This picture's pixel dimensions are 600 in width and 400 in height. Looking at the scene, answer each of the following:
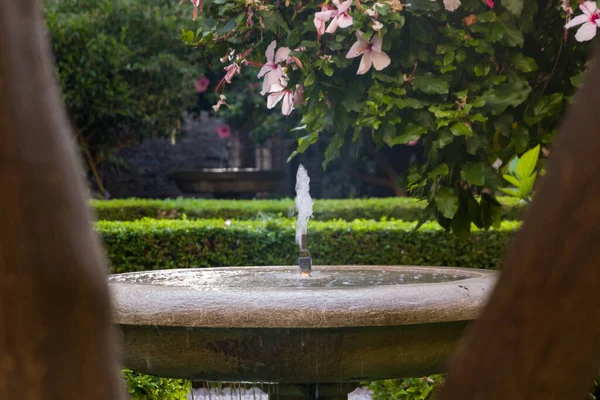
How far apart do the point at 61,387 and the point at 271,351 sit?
1437mm

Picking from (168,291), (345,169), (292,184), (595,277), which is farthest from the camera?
(292,184)

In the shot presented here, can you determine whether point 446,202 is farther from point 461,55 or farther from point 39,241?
point 39,241

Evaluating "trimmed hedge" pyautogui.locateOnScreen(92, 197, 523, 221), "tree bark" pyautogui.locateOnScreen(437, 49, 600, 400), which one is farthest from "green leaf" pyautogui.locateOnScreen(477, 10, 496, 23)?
"trimmed hedge" pyautogui.locateOnScreen(92, 197, 523, 221)

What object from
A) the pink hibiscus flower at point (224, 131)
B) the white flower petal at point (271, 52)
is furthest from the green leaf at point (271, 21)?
the pink hibiscus flower at point (224, 131)

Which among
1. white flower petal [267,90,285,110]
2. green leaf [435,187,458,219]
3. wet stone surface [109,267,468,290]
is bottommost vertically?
wet stone surface [109,267,468,290]

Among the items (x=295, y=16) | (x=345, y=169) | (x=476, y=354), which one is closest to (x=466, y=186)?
(x=295, y=16)

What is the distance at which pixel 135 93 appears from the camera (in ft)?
35.2

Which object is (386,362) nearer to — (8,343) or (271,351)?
(271,351)

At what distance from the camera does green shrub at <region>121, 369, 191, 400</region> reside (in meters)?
3.27

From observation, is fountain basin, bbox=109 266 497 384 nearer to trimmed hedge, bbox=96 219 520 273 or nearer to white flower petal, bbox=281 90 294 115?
white flower petal, bbox=281 90 294 115

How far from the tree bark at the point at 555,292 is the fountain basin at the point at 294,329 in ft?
4.10

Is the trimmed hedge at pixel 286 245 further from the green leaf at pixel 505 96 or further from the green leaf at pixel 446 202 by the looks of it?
the green leaf at pixel 505 96

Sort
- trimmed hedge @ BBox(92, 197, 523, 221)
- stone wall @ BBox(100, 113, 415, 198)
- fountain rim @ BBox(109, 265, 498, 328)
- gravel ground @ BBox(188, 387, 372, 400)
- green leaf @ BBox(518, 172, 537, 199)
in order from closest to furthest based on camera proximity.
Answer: fountain rim @ BBox(109, 265, 498, 328)
green leaf @ BBox(518, 172, 537, 199)
gravel ground @ BBox(188, 387, 372, 400)
trimmed hedge @ BBox(92, 197, 523, 221)
stone wall @ BBox(100, 113, 415, 198)

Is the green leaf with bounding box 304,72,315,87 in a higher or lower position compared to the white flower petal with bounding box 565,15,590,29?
lower
